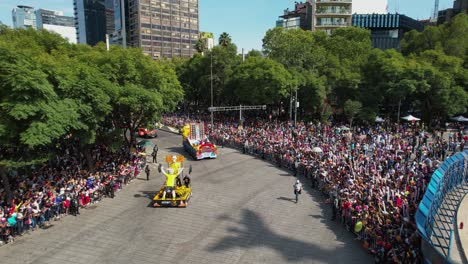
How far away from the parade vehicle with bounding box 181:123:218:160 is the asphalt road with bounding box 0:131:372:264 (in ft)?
27.6

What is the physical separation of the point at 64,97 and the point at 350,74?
37091 millimetres

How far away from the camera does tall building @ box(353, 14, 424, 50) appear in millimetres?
86250

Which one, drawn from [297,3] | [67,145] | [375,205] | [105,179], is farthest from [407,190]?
[297,3]

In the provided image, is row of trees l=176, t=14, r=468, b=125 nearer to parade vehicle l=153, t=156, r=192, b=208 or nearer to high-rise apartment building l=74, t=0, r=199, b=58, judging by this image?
parade vehicle l=153, t=156, r=192, b=208

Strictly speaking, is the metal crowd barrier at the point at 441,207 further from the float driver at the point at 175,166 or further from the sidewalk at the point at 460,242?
the float driver at the point at 175,166

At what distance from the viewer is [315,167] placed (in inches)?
935

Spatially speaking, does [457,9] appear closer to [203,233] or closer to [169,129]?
[169,129]

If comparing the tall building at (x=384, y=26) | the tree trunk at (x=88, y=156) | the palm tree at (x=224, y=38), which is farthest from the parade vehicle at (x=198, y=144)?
the tall building at (x=384, y=26)

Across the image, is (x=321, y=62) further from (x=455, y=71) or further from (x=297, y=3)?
(x=297, y=3)

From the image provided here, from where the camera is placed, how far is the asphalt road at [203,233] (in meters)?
14.0

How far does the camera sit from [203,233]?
636 inches

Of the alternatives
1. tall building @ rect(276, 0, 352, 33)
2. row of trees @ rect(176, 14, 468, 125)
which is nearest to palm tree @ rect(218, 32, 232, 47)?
row of trees @ rect(176, 14, 468, 125)

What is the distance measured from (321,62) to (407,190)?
3643 cm

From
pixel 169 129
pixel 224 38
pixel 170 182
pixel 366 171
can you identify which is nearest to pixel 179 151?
pixel 170 182
